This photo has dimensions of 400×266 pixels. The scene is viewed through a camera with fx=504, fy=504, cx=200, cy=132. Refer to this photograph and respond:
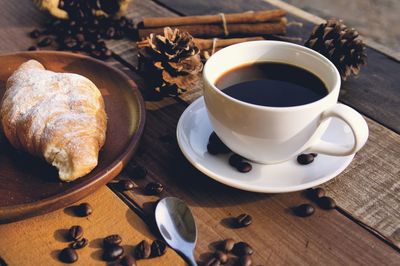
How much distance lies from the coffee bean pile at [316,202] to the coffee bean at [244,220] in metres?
0.10

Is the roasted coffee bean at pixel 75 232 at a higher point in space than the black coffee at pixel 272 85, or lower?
lower

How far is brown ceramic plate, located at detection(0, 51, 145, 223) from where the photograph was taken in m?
1.04

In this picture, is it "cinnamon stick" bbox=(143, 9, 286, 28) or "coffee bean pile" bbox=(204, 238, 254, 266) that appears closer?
"coffee bean pile" bbox=(204, 238, 254, 266)

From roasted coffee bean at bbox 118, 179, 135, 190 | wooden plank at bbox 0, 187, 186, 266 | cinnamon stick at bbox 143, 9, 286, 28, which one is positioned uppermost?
cinnamon stick at bbox 143, 9, 286, 28

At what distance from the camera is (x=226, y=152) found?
3.91 feet

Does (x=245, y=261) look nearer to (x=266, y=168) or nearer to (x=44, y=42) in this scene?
(x=266, y=168)

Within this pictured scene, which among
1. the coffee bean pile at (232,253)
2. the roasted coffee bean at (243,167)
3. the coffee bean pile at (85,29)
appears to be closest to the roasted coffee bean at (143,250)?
the coffee bean pile at (232,253)

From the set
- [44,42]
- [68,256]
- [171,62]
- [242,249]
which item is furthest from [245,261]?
[44,42]

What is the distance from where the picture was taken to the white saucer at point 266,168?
1.08m

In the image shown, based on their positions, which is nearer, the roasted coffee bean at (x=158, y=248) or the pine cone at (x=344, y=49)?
the roasted coffee bean at (x=158, y=248)

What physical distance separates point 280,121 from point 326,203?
0.71 feet

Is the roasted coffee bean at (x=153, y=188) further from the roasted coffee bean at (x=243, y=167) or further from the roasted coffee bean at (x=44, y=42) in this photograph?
the roasted coffee bean at (x=44, y=42)

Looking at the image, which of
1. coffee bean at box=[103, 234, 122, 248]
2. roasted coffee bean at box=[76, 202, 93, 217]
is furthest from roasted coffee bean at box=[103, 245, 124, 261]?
roasted coffee bean at box=[76, 202, 93, 217]

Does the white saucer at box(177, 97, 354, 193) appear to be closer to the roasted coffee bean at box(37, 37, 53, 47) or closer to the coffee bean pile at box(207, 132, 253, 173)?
the coffee bean pile at box(207, 132, 253, 173)
